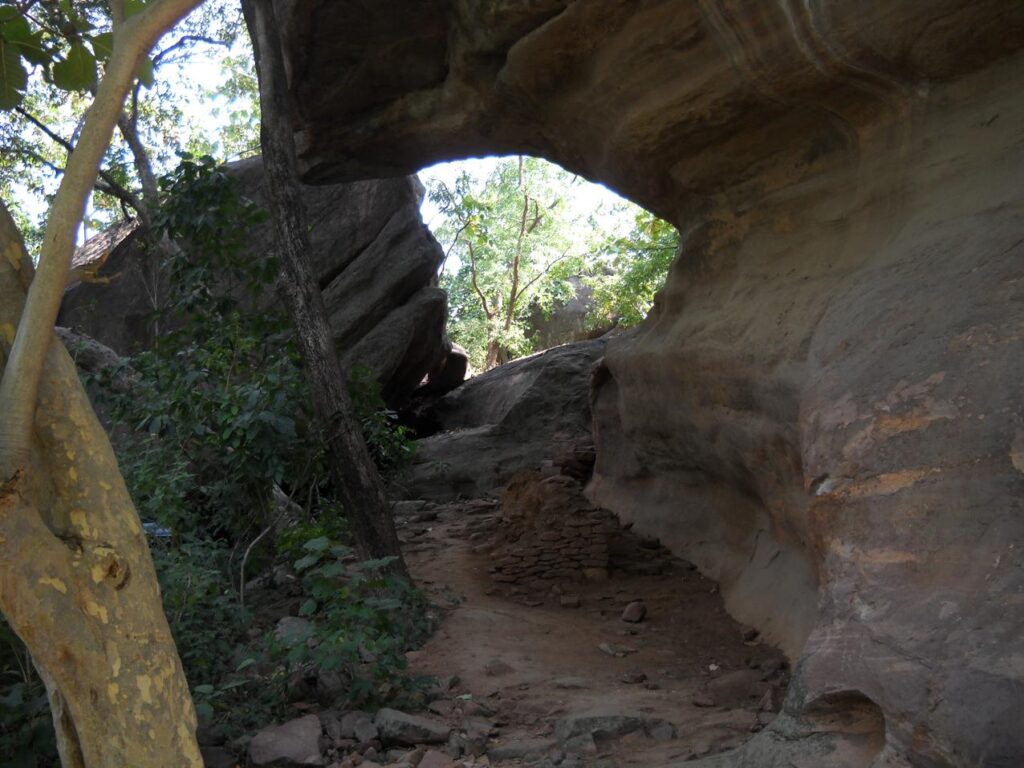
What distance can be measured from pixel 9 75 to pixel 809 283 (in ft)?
12.1

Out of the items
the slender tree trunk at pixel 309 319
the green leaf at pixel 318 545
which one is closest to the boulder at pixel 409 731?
the green leaf at pixel 318 545

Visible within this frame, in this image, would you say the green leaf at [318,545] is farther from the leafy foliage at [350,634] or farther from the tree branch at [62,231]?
the tree branch at [62,231]

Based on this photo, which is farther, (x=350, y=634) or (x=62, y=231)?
(x=350, y=634)

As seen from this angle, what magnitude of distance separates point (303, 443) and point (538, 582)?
6.64 ft

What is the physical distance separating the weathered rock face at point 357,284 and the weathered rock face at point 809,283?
453 centimetres

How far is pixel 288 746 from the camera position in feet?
13.9

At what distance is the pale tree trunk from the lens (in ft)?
8.56

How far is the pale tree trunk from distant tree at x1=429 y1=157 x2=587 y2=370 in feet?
57.6

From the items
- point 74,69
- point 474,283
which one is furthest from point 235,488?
point 474,283

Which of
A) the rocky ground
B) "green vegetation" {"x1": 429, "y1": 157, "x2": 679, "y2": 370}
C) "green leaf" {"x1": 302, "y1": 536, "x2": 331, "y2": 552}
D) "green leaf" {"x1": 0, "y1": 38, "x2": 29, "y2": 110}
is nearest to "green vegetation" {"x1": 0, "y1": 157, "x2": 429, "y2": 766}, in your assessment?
"green leaf" {"x1": 302, "y1": 536, "x2": 331, "y2": 552}

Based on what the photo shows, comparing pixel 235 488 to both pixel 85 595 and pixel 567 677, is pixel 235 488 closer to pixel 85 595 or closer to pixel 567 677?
pixel 567 677

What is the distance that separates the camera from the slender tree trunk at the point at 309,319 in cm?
704

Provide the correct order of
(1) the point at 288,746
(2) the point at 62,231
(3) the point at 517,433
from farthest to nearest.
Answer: (3) the point at 517,433
(1) the point at 288,746
(2) the point at 62,231

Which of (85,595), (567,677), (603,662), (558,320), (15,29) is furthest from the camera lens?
(558,320)
